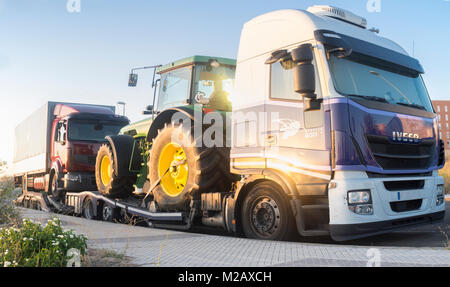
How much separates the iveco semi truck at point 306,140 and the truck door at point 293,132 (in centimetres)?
2

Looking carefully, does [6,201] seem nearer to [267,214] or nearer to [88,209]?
[88,209]

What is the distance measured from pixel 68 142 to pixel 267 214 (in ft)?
33.3

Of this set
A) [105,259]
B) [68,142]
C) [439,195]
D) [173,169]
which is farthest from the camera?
[68,142]

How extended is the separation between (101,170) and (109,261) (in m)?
7.08

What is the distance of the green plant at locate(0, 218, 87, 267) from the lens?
3865 millimetres

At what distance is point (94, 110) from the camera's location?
15.8 metres

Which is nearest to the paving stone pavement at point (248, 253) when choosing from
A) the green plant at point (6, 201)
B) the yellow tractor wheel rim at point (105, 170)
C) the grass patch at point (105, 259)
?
the grass patch at point (105, 259)

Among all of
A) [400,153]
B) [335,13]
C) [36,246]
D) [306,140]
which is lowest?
[36,246]

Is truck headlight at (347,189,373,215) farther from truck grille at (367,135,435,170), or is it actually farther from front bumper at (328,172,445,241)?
truck grille at (367,135,435,170)

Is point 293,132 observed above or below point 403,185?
above

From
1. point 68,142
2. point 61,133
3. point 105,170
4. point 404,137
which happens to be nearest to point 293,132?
point 404,137

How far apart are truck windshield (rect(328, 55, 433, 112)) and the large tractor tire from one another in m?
2.53

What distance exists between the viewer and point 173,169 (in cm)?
824
